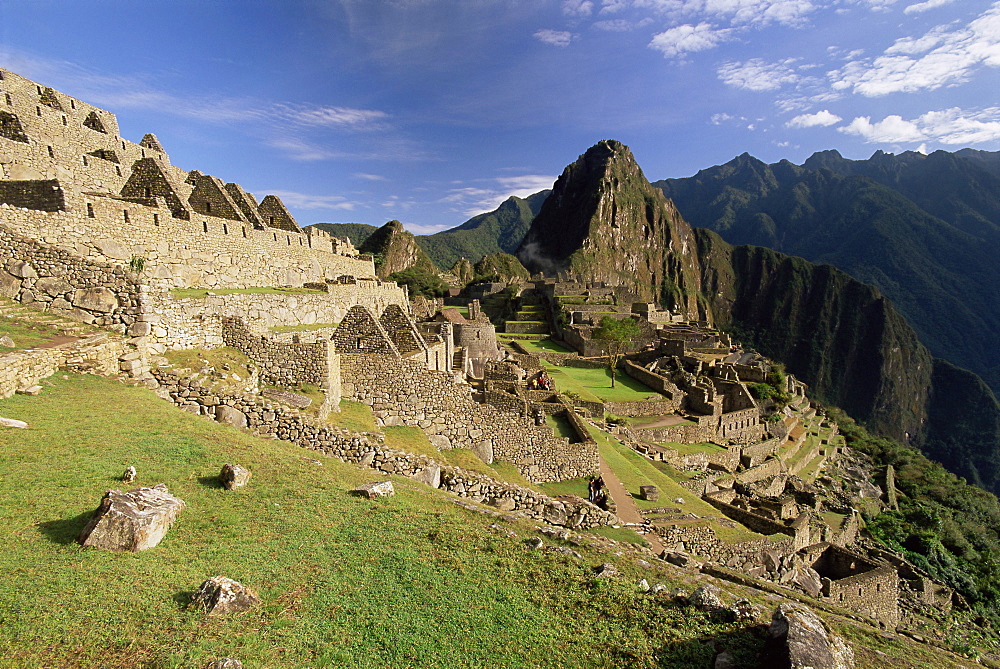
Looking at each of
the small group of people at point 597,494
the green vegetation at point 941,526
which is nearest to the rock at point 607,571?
the small group of people at point 597,494

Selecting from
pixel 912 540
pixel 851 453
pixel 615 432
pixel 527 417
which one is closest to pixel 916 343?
pixel 851 453

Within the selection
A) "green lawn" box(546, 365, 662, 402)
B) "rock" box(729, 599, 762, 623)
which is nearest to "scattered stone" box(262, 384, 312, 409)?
"rock" box(729, 599, 762, 623)

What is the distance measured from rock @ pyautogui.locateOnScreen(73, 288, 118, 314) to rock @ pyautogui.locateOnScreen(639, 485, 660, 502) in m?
15.5

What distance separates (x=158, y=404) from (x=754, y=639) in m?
8.85

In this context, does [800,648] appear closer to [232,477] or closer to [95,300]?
[232,477]

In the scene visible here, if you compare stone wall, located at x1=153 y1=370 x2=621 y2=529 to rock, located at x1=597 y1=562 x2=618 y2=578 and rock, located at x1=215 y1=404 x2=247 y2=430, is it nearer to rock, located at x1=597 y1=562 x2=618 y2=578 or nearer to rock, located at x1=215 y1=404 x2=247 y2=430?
rock, located at x1=215 y1=404 x2=247 y2=430

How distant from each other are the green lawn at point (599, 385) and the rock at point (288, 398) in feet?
71.1

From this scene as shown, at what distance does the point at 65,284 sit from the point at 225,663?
8.65 m

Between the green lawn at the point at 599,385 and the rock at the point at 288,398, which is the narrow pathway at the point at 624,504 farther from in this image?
the green lawn at the point at 599,385

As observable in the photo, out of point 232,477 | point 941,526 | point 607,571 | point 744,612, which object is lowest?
point 941,526

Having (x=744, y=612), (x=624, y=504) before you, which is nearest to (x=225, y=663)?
(x=744, y=612)

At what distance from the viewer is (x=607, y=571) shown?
5.53 metres

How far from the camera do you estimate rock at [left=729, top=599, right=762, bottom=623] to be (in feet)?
15.7

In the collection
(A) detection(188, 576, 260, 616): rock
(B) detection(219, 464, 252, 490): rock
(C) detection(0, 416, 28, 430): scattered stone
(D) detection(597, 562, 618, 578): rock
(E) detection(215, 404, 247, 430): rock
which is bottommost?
(D) detection(597, 562, 618, 578): rock
